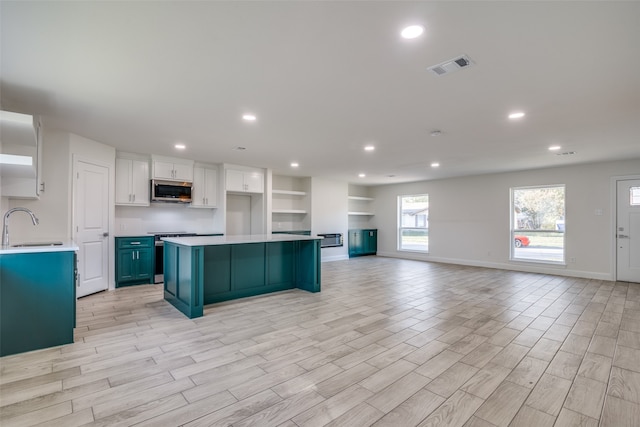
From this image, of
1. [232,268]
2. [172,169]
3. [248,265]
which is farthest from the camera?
[172,169]

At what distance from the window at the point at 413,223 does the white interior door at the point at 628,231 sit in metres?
4.13

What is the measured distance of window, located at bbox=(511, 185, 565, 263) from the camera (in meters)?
6.84

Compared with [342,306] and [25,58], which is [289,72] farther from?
[342,306]

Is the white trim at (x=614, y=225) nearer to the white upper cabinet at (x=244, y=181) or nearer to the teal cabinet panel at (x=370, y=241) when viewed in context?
the teal cabinet panel at (x=370, y=241)

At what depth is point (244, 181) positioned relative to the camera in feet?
22.5

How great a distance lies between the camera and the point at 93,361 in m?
2.56

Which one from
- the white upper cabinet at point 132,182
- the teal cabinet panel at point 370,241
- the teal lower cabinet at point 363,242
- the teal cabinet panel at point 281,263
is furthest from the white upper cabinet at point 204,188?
the teal cabinet panel at point 370,241

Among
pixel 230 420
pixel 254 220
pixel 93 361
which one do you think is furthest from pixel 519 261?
pixel 93 361

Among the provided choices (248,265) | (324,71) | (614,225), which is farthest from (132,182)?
(614,225)

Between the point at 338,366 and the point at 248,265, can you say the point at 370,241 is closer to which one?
the point at 248,265

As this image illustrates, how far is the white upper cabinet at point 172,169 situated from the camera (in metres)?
5.80

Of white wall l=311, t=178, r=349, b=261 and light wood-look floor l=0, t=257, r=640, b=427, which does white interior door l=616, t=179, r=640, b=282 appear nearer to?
light wood-look floor l=0, t=257, r=640, b=427

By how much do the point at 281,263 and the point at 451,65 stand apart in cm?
373

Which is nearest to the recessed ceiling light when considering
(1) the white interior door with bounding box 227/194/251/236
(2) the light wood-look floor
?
(2) the light wood-look floor
